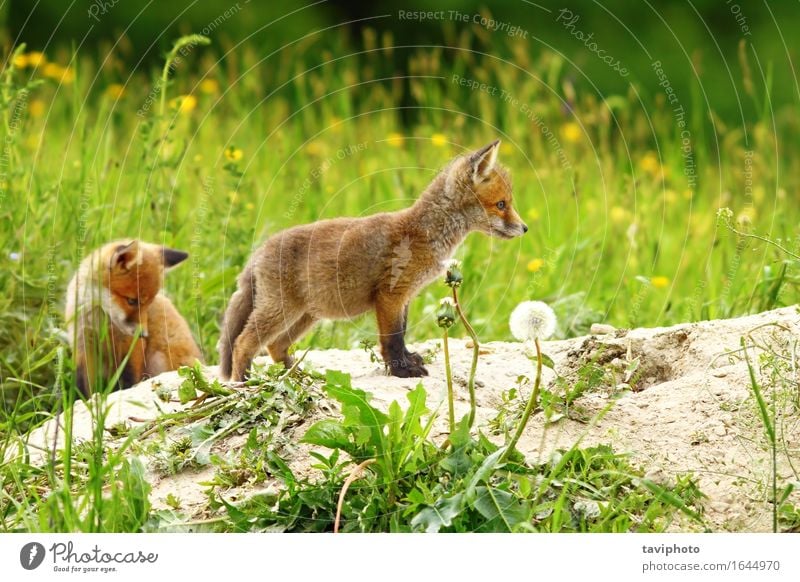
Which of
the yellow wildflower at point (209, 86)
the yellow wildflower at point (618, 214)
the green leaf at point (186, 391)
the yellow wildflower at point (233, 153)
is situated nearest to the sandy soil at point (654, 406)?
the green leaf at point (186, 391)

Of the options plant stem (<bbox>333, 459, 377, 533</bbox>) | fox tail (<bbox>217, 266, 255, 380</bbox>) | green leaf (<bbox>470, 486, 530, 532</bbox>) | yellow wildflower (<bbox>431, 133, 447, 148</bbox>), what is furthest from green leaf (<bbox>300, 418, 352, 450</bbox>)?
yellow wildflower (<bbox>431, 133, 447, 148</bbox>)

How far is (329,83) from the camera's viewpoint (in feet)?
31.5

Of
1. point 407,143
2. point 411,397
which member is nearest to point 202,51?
point 407,143

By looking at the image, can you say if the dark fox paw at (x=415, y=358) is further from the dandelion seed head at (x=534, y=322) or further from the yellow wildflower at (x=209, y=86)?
the yellow wildflower at (x=209, y=86)

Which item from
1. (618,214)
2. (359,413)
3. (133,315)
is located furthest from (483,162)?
(618,214)

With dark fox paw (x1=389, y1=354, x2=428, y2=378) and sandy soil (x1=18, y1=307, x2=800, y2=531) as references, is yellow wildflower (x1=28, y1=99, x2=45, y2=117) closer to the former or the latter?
sandy soil (x1=18, y1=307, x2=800, y2=531)

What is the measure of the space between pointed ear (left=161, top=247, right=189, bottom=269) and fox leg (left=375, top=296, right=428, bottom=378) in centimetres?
157

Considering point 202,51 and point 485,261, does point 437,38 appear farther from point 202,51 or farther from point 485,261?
point 485,261

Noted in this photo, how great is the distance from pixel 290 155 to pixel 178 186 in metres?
0.87

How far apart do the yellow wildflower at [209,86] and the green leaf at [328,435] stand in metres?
5.36

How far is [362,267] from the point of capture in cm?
529

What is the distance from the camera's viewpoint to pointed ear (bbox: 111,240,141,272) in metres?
6.27

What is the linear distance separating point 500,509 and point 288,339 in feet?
5.67

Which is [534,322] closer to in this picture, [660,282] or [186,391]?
[186,391]
